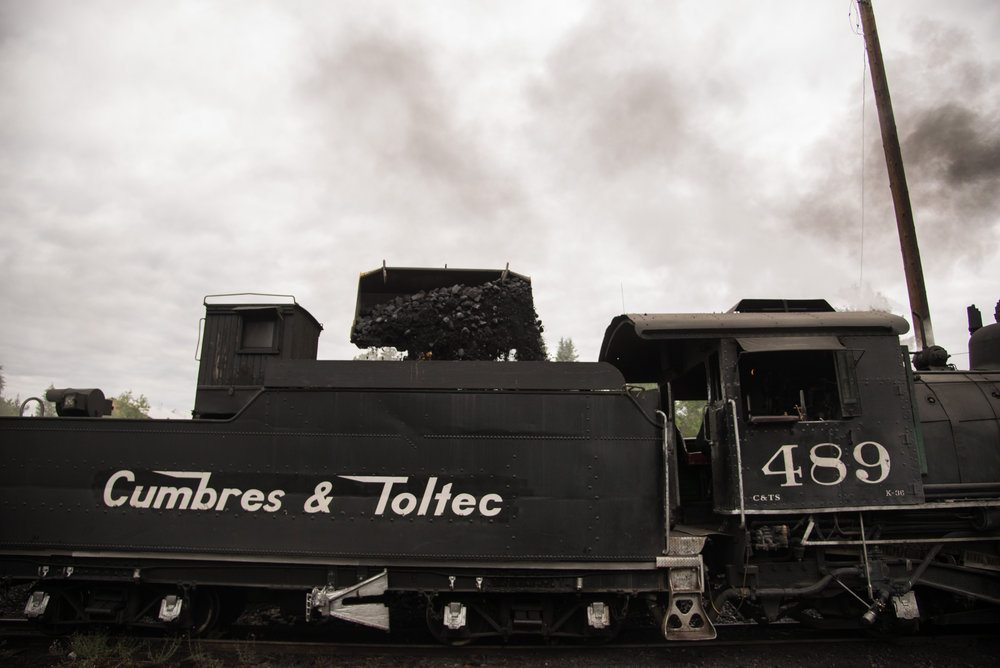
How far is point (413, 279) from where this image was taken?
6.71m

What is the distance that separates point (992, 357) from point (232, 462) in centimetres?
850

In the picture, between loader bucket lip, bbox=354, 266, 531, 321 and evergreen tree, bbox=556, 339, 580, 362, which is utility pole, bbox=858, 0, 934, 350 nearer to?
loader bucket lip, bbox=354, 266, 531, 321

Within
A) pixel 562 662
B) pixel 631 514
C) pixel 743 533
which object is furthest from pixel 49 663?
pixel 743 533

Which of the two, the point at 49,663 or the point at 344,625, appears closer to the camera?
the point at 49,663

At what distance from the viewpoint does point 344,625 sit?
6090 millimetres

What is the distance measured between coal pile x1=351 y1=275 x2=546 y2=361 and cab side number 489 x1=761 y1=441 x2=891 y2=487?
273cm

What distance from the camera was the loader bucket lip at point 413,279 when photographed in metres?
6.62

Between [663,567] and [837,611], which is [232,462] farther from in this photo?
[837,611]

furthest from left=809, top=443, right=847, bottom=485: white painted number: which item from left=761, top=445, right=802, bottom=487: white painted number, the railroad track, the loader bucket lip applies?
the loader bucket lip

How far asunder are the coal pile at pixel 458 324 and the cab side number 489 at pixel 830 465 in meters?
2.73

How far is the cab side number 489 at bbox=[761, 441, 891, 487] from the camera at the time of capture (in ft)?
16.7

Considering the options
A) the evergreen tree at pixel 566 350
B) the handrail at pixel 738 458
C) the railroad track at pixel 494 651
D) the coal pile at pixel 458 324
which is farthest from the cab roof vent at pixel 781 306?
the evergreen tree at pixel 566 350

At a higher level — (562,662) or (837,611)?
(837,611)

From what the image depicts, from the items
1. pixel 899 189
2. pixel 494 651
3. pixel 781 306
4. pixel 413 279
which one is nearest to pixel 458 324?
pixel 413 279
